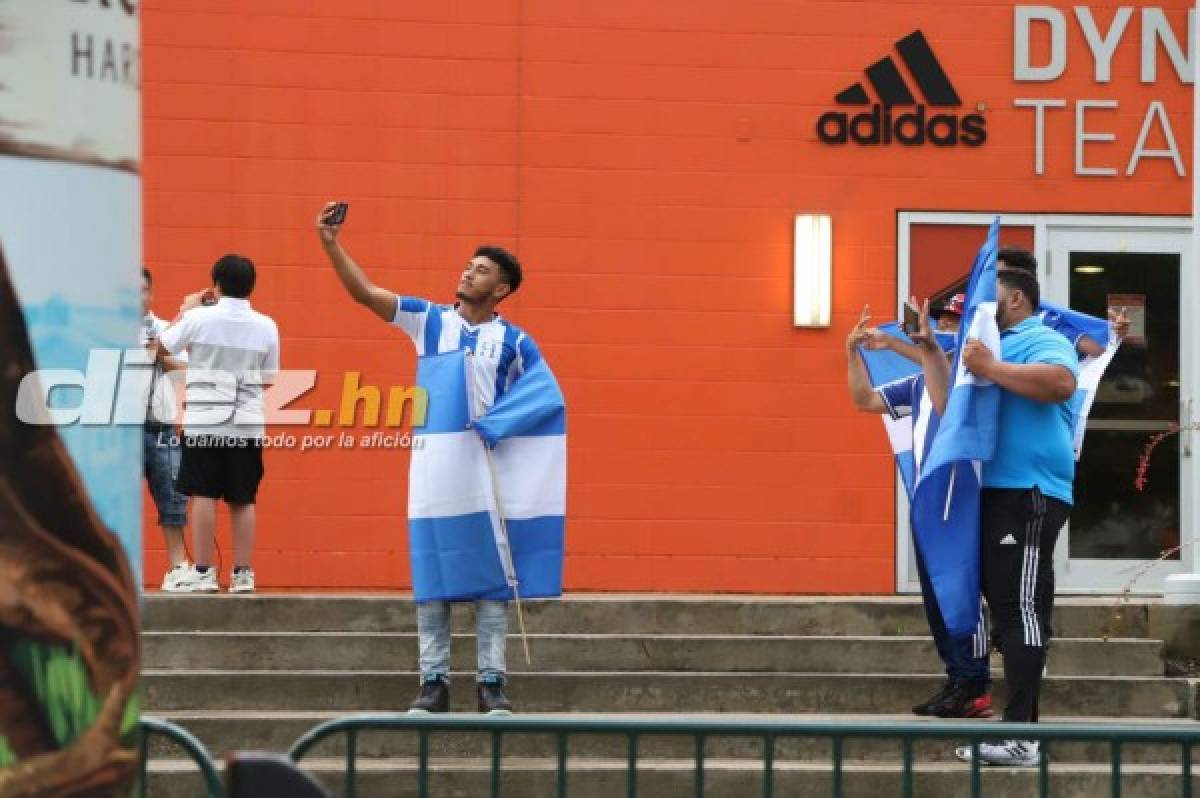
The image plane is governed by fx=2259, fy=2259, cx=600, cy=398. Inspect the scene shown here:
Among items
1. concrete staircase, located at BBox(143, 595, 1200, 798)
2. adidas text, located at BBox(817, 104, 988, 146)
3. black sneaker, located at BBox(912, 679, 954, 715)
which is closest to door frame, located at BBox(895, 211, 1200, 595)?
adidas text, located at BBox(817, 104, 988, 146)

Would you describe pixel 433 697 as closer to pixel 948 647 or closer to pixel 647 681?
pixel 647 681

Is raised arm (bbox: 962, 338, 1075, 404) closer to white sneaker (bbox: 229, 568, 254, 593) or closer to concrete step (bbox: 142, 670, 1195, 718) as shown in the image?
concrete step (bbox: 142, 670, 1195, 718)

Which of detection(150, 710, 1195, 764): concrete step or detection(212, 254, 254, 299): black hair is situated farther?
detection(212, 254, 254, 299): black hair

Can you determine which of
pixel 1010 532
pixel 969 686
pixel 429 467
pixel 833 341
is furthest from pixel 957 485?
pixel 833 341

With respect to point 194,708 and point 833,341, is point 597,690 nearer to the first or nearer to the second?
point 194,708

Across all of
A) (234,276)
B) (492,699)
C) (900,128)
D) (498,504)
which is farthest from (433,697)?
(900,128)

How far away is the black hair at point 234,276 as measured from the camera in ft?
35.4

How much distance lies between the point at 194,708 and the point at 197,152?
3.83 m

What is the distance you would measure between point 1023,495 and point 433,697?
231cm

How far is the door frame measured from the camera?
40.5 feet

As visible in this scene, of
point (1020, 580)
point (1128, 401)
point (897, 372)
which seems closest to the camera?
point (1020, 580)

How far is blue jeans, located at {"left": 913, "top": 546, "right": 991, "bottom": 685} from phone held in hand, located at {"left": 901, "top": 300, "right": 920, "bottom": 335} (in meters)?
0.92

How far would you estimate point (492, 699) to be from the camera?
332 inches

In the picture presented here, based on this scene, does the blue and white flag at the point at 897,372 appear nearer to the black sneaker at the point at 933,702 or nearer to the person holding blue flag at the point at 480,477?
the black sneaker at the point at 933,702
